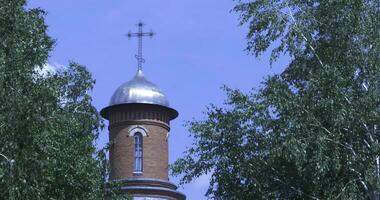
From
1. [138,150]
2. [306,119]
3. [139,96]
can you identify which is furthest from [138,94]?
[306,119]

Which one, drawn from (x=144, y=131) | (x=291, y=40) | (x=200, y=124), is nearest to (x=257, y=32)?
(x=291, y=40)

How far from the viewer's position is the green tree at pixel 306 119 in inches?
830

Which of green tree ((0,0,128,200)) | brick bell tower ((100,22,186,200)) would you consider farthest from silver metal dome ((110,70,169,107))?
green tree ((0,0,128,200))

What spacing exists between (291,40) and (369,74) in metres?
2.34

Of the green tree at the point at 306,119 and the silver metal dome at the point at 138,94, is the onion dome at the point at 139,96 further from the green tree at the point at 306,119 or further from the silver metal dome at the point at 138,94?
the green tree at the point at 306,119

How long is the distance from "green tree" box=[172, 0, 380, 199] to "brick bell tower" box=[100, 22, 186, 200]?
877 inches

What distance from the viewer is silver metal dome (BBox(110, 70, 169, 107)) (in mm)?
47031

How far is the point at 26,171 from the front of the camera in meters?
19.3

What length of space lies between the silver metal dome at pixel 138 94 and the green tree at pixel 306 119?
77.5 feet

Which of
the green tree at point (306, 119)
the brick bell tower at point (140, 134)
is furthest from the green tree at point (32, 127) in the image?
the brick bell tower at point (140, 134)

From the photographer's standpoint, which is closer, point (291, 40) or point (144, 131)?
point (291, 40)

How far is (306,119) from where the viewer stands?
21266 mm

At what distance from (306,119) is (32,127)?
22.0ft

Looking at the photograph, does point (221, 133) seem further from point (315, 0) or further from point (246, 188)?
point (315, 0)
